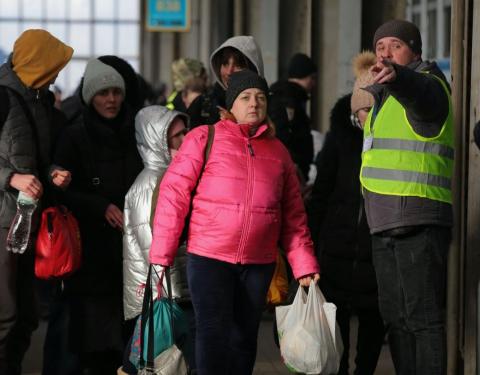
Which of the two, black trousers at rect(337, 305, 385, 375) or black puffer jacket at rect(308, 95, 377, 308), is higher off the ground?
black puffer jacket at rect(308, 95, 377, 308)

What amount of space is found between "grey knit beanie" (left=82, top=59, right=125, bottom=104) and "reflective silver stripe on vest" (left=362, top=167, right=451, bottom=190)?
2.01 meters

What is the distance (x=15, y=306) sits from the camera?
7457 millimetres

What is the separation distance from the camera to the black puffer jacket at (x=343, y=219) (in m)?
7.95

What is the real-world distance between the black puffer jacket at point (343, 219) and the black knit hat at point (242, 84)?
3.38ft

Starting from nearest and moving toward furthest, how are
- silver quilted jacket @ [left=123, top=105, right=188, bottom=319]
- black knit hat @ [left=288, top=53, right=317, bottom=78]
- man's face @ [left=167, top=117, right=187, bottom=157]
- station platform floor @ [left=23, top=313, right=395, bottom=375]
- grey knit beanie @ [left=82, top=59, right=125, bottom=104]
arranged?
silver quilted jacket @ [left=123, top=105, right=188, bottom=319] → man's face @ [left=167, top=117, right=187, bottom=157] → grey knit beanie @ [left=82, top=59, right=125, bottom=104] → station platform floor @ [left=23, top=313, right=395, bottom=375] → black knit hat @ [left=288, top=53, right=317, bottom=78]

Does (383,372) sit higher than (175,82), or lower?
lower

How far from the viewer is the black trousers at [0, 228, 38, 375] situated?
24.3 feet

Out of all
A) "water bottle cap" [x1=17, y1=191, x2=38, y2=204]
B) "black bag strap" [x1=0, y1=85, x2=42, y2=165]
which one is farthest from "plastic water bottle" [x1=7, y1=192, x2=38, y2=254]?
"black bag strap" [x1=0, y1=85, x2=42, y2=165]

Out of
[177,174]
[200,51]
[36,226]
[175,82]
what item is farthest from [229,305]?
[200,51]

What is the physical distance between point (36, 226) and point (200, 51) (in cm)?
1730

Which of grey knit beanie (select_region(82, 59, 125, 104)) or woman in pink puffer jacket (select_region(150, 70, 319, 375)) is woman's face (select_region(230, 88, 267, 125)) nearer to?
woman in pink puffer jacket (select_region(150, 70, 319, 375))

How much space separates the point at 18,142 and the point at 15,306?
849 millimetres

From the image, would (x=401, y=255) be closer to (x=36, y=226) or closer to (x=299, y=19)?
(x=36, y=226)

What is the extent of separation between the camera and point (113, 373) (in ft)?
27.0
